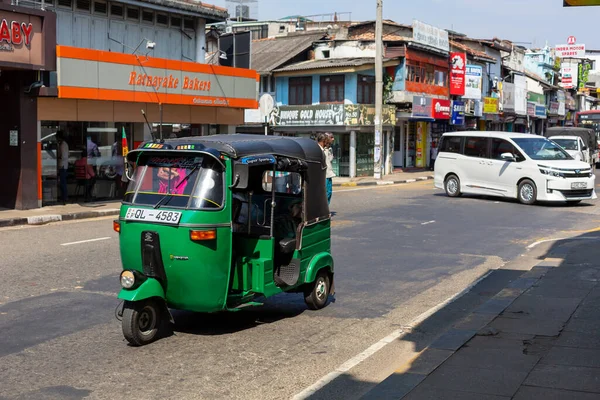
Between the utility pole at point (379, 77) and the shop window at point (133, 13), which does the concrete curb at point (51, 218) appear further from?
the utility pole at point (379, 77)

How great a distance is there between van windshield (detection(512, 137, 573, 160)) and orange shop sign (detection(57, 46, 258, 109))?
9.10m

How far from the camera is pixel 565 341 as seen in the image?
6.96m

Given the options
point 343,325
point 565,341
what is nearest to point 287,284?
point 343,325

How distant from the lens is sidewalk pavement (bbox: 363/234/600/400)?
556 centimetres

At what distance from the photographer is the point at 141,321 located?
7.20 meters

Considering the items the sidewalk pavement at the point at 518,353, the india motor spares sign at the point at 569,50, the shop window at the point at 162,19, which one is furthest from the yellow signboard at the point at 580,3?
the india motor spares sign at the point at 569,50

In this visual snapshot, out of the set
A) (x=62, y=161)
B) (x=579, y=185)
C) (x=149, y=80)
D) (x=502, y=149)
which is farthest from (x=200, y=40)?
(x=579, y=185)

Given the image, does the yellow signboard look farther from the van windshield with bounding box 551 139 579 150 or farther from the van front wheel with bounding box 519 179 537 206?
the van windshield with bounding box 551 139 579 150

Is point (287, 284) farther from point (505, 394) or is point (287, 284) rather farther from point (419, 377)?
point (505, 394)

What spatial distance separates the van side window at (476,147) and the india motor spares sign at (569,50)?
7922 centimetres

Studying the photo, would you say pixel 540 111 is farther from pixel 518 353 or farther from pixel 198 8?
pixel 518 353

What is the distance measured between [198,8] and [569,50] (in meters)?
83.5

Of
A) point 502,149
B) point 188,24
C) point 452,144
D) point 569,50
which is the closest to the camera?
point 502,149

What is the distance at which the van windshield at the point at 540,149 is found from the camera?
2175cm
